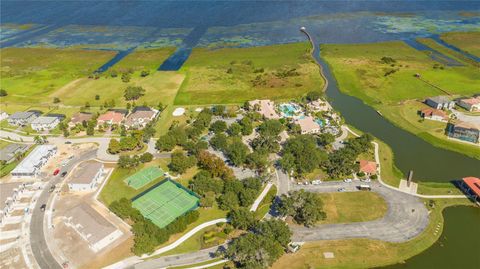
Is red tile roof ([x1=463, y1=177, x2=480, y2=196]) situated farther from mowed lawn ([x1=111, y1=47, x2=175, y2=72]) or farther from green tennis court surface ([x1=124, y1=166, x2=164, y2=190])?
mowed lawn ([x1=111, y1=47, x2=175, y2=72])

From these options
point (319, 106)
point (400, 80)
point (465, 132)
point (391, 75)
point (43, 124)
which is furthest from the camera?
point (391, 75)

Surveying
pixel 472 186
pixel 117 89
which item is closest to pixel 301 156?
pixel 472 186

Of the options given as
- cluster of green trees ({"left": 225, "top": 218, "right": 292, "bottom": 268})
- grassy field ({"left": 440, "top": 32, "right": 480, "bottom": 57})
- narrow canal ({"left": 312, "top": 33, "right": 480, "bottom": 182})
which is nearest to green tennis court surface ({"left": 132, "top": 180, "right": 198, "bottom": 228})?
cluster of green trees ({"left": 225, "top": 218, "right": 292, "bottom": 268})

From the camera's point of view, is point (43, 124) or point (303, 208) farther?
point (43, 124)

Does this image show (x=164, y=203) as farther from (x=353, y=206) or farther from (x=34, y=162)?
(x=353, y=206)

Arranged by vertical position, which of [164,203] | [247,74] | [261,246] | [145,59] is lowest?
[164,203]
